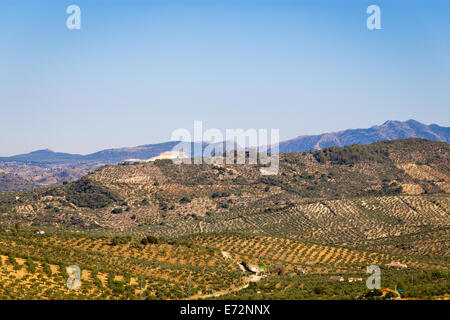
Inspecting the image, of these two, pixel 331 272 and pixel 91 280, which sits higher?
pixel 91 280

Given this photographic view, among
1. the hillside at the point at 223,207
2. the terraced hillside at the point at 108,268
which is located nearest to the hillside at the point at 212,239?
the terraced hillside at the point at 108,268

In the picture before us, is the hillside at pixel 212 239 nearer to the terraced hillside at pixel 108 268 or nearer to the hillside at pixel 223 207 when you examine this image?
the terraced hillside at pixel 108 268

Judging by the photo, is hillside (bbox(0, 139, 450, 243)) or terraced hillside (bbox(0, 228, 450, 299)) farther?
hillside (bbox(0, 139, 450, 243))

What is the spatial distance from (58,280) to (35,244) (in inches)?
800

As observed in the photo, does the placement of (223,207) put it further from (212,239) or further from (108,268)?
(108,268)

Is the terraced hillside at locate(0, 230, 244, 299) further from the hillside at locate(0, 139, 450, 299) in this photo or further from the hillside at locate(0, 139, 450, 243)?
the hillside at locate(0, 139, 450, 243)

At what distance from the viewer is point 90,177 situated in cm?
19412

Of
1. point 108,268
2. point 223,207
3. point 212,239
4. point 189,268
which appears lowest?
point 223,207

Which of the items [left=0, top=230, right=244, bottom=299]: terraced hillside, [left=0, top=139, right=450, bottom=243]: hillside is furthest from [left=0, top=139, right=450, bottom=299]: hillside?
[left=0, top=139, right=450, bottom=243]: hillside

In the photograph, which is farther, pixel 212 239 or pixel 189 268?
pixel 212 239

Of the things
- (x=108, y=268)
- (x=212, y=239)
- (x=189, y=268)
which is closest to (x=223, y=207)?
(x=212, y=239)

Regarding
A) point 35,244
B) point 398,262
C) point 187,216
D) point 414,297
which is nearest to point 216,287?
point 414,297

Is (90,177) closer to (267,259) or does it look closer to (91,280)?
(267,259)

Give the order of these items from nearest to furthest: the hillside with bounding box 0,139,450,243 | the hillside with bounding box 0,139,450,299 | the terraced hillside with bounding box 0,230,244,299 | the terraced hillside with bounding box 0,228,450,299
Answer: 1. the terraced hillside with bounding box 0,230,244,299
2. the terraced hillside with bounding box 0,228,450,299
3. the hillside with bounding box 0,139,450,299
4. the hillside with bounding box 0,139,450,243
